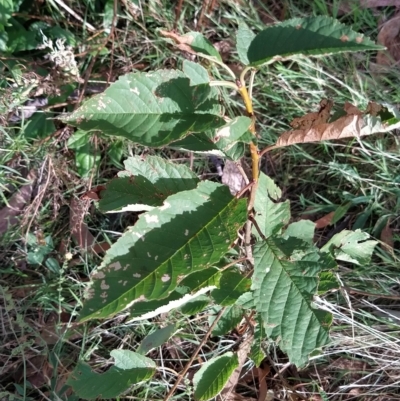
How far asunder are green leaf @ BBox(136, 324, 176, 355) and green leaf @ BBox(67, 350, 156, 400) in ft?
0.24

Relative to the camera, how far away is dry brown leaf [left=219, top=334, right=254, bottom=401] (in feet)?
5.04

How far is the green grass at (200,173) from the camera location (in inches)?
66.7

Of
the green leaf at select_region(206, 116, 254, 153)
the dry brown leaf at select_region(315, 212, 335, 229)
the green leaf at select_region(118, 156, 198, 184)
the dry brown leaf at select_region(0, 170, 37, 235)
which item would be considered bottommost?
the dry brown leaf at select_region(0, 170, 37, 235)

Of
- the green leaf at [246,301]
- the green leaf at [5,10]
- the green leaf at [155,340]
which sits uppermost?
the green leaf at [5,10]

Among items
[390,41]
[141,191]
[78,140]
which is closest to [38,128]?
[78,140]

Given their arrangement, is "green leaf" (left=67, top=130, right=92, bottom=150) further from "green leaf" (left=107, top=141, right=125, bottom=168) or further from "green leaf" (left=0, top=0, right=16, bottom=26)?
"green leaf" (left=0, top=0, right=16, bottom=26)

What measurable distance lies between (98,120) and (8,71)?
1115 millimetres

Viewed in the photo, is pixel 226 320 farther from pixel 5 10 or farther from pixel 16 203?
pixel 5 10

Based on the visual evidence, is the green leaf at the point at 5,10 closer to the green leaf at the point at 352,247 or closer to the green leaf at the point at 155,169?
the green leaf at the point at 155,169

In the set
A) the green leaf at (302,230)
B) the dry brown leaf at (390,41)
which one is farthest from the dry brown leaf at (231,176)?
the dry brown leaf at (390,41)

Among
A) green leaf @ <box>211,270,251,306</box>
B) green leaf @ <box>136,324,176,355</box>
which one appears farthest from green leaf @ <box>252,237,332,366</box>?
green leaf @ <box>136,324,176,355</box>

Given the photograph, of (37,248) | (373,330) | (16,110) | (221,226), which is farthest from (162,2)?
(373,330)

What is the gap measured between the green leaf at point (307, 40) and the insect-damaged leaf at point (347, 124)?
0.14 meters

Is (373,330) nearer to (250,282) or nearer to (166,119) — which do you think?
(250,282)
